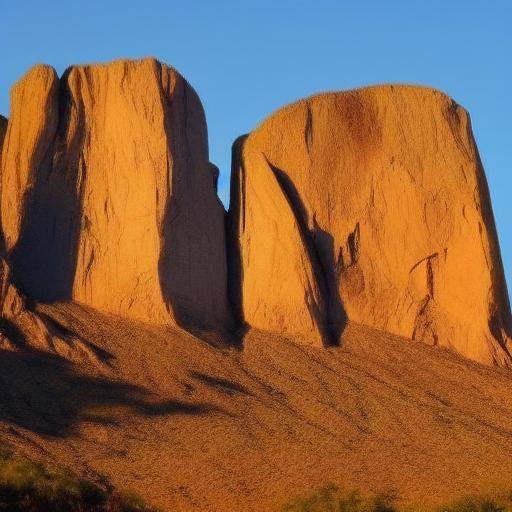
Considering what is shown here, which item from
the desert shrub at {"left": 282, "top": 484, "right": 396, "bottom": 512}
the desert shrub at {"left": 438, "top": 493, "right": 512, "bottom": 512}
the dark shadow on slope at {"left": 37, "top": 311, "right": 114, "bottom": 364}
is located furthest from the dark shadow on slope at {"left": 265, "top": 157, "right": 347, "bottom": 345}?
the desert shrub at {"left": 438, "top": 493, "right": 512, "bottom": 512}

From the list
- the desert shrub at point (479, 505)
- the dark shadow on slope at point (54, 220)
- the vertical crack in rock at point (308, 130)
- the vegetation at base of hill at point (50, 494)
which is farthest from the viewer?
the vertical crack in rock at point (308, 130)

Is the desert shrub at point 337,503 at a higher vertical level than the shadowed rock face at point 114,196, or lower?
lower

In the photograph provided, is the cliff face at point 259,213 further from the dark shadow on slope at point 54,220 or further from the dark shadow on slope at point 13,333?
the dark shadow on slope at point 13,333

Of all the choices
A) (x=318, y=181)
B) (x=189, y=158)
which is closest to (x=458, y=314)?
(x=318, y=181)

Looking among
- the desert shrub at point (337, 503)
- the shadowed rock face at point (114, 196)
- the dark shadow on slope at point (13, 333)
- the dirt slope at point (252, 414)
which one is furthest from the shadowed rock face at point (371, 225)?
the desert shrub at point (337, 503)

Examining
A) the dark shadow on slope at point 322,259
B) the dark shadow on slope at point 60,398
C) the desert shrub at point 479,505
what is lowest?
the desert shrub at point 479,505

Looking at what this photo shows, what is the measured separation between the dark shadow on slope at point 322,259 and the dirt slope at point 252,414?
580 millimetres

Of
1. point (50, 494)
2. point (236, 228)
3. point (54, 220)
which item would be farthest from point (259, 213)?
point (50, 494)

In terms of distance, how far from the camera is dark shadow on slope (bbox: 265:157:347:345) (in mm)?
35719

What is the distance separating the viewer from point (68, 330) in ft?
104

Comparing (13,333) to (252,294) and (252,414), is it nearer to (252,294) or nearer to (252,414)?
(252,414)

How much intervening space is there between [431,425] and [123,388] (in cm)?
714

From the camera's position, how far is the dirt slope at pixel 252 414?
83.9 feet

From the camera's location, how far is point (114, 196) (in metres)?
34.4
